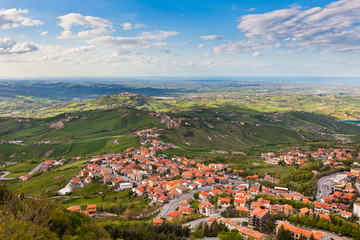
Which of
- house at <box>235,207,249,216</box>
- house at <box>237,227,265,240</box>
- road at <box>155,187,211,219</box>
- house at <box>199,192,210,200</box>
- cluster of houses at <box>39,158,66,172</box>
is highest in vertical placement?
house at <box>237,227,265,240</box>

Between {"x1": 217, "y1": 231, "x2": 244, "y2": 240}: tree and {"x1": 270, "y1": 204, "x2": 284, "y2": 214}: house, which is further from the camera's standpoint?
{"x1": 270, "y1": 204, "x2": 284, "y2": 214}: house

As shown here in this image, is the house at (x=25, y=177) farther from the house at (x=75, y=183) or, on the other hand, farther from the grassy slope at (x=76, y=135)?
the grassy slope at (x=76, y=135)

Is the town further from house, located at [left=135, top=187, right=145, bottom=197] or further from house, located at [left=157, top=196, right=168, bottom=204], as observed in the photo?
house, located at [left=135, top=187, right=145, bottom=197]

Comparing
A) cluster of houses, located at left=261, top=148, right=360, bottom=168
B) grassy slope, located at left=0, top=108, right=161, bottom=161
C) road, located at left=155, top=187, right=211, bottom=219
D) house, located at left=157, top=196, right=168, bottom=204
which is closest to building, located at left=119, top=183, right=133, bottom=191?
house, located at left=157, top=196, right=168, bottom=204

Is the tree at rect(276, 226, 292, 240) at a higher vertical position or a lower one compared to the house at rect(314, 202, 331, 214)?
higher

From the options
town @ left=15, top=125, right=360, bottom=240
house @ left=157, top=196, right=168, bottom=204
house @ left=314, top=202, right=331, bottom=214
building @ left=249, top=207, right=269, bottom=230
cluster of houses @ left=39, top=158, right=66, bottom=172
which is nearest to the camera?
town @ left=15, top=125, right=360, bottom=240

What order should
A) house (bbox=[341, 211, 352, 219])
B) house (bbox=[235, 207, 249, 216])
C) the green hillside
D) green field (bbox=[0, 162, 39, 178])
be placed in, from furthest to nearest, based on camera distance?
the green hillside → green field (bbox=[0, 162, 39, 178]) → house (bbox=[235, 207, 249, 216]) → house (bbox=[341, 211, 352, 219])
